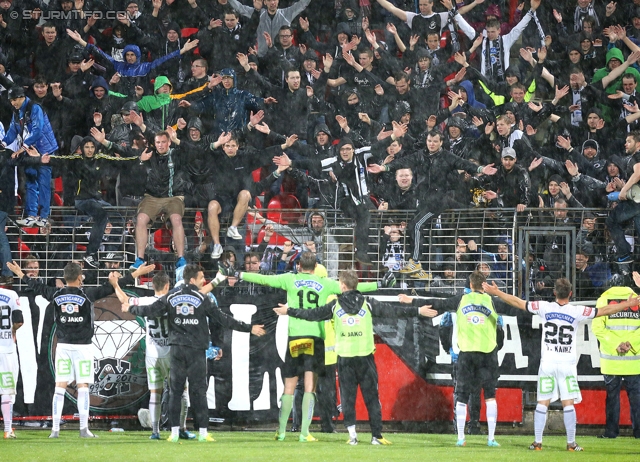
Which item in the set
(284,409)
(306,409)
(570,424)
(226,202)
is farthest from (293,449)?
(226,202)

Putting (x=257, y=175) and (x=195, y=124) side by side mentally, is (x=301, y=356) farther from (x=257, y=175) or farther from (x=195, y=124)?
(x=257, y=175)

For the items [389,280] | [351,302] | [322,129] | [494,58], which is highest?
[494,58]

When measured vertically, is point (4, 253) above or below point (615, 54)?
below

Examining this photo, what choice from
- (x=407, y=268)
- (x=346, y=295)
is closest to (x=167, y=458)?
(x=346, y=295)

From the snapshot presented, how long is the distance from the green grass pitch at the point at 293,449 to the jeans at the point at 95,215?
319 centimetres

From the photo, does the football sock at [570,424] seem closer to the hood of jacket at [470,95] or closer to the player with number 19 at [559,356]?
the player with number 19 at [559,356]

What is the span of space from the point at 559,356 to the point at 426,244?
3.61 metres

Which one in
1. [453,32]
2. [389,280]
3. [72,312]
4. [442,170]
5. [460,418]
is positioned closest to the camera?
[460,418]

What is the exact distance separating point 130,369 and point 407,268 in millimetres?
4261

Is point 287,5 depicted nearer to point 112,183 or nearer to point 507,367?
point 112,183

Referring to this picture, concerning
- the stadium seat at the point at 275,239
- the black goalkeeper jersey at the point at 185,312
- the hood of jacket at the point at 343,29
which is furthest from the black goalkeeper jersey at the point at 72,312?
the hood of jacket at the point at 343,29

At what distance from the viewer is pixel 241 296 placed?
49.1 ft

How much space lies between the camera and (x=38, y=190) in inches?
640

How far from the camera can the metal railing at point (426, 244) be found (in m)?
15.3
